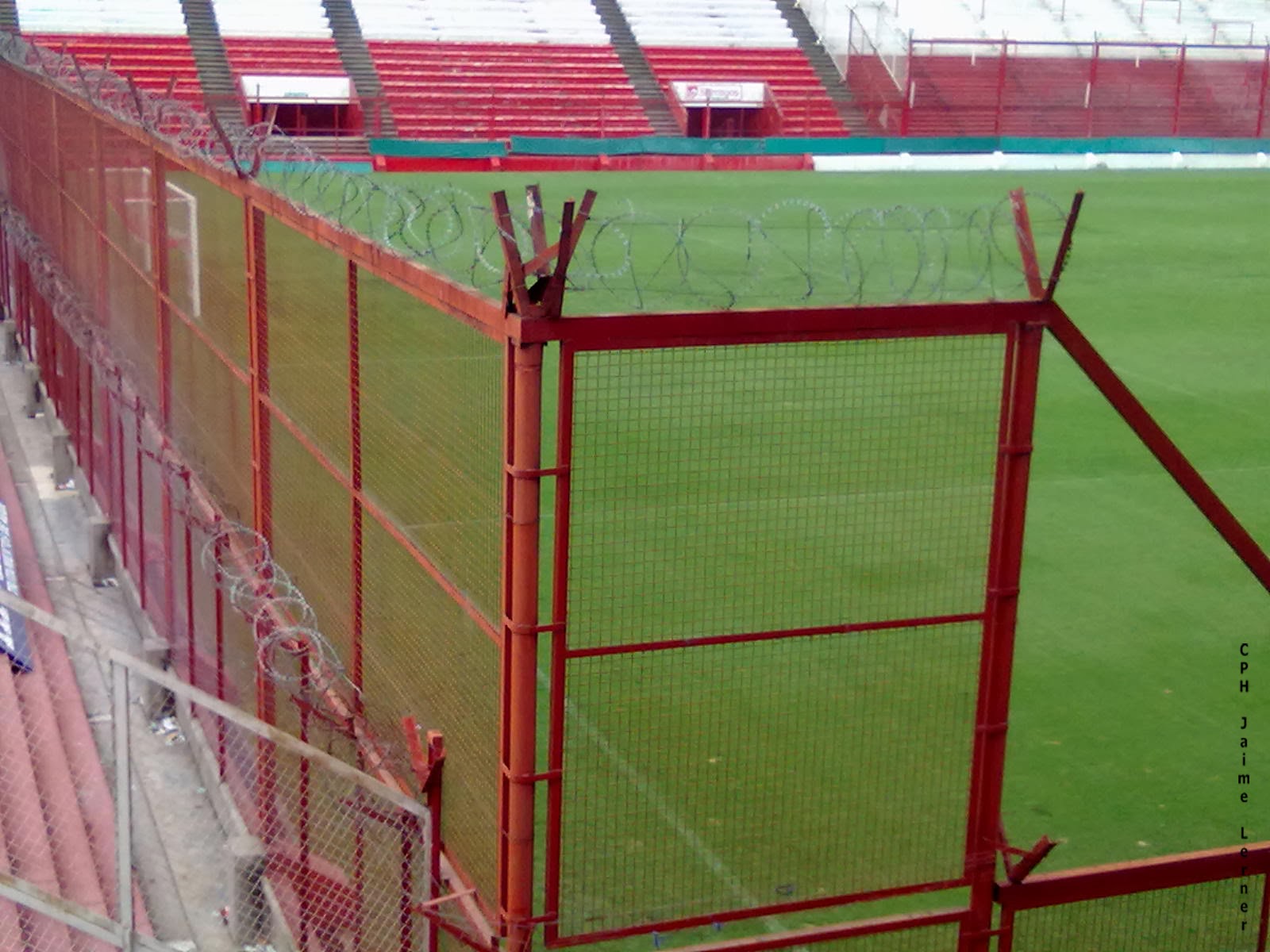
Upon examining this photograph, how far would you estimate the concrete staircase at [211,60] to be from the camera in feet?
133

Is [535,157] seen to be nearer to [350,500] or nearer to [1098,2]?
[1098,2]

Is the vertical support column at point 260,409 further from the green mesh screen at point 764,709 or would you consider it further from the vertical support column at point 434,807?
the vertical support column at point 434,807

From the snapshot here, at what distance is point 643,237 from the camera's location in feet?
88.6

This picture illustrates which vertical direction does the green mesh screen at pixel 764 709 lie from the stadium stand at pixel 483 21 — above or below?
below

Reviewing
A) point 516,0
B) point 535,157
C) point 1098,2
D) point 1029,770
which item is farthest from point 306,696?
point 1098,2

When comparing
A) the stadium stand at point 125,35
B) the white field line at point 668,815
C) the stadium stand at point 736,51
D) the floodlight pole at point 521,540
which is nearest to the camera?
the floodlight pole at point 521,540

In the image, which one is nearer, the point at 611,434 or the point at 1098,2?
the point at 611,434

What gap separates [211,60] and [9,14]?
4.87 metres

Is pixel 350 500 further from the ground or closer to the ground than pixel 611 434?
further from the ground

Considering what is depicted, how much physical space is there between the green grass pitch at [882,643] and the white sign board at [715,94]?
87.1 feet

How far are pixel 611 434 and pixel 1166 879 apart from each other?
8.54 m

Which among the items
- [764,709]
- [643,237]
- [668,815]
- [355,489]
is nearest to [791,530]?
[764,709]

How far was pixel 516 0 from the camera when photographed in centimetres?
4812

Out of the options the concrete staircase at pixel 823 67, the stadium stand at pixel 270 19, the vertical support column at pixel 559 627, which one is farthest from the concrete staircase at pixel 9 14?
the vertical support column at pixel 559 627
